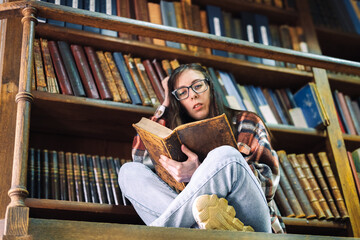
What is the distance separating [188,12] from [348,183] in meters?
1.12

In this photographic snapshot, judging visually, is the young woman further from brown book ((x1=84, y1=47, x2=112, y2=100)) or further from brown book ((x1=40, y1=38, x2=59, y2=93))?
brown book ((x1=40, y1=38, x2=59, y2=93))

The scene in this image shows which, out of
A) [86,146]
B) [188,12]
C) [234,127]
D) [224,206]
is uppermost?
[188,12]

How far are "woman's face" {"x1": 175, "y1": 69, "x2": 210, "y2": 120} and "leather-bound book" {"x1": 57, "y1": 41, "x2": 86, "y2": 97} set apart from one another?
0.38 metres

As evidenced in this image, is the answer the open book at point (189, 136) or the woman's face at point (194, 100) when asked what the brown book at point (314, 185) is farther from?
the open book at point (189, 136)

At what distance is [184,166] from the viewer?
1.54 meters

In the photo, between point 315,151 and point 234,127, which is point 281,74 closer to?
point 315,151

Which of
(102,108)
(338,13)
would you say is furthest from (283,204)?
(338,13)

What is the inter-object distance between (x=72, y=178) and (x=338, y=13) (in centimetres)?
196

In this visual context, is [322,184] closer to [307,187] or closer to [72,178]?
[307,187]

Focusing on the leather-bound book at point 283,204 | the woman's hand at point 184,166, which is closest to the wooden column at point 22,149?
the woman's hand at point 184,166

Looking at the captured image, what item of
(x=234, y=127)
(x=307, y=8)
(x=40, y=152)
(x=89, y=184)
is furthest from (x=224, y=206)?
(x=307, y=8)

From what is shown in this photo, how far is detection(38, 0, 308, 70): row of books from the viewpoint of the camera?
230 centimetres

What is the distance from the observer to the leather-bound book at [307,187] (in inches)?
81.0

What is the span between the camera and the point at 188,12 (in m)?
2.49
